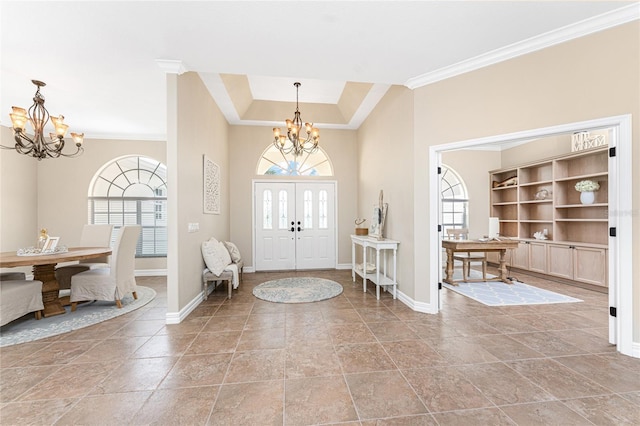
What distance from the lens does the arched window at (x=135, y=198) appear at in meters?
5.66

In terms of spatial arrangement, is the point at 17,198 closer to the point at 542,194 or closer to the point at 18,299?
the point at 18,299

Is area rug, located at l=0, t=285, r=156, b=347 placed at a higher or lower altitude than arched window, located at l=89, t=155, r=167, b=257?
lower

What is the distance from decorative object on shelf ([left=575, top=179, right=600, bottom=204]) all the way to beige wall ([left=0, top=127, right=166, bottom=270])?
8042 millimetres

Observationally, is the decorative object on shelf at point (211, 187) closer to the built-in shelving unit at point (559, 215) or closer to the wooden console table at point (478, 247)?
the wooden console table at point (478, 247)

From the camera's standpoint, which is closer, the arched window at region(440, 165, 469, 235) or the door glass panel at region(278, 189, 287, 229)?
the door glass panel at region(278, 189, 287, 229)

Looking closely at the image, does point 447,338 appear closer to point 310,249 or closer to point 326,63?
point 326,63

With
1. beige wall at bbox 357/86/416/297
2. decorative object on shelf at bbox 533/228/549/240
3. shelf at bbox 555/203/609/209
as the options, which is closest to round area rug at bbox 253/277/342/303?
beige wall at bbox 357/86/416/297

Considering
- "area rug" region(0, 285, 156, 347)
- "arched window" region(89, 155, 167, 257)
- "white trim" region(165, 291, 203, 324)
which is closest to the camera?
"area rug" region(0, 285, 156, 347)

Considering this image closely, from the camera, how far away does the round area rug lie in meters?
3.92

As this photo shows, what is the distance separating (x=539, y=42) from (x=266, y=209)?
4.97 m

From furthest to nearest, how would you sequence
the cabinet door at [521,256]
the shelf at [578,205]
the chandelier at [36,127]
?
the cabinet door at [521,256]
the shelf at [578,205]
the chandelier at [36,127]

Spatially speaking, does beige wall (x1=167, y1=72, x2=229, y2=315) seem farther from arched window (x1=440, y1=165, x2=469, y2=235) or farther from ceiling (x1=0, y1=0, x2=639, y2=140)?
arched window (x1=440, y1=165, x2=469, y2=235)

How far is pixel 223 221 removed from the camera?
5.18 meters

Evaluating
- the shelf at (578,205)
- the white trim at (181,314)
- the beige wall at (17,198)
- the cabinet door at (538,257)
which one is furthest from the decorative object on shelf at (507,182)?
the beige wall at (17,198)
